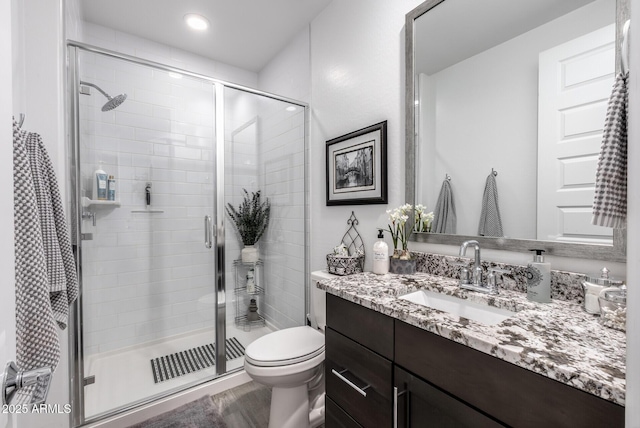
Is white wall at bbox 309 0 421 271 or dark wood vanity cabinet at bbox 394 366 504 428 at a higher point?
white wall at bbox 309 0 421 271

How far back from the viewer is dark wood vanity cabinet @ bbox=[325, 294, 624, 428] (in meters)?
0.58

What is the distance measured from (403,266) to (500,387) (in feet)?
2.52

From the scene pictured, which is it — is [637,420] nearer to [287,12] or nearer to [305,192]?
[305,192]

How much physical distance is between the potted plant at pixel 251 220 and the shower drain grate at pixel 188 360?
2.14 feet

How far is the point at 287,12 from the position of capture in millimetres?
2096

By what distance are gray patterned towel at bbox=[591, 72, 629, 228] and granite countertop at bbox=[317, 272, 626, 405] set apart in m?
0.29

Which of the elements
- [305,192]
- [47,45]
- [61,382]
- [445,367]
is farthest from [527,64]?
[61,382]

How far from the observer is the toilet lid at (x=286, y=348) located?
136 cm

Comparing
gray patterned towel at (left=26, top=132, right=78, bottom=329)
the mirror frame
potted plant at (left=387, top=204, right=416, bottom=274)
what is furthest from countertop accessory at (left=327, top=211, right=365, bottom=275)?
gray patterned towel at (left=26, top=132, right=78, bottom=329)

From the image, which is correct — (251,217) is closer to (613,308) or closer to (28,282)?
(28,282)

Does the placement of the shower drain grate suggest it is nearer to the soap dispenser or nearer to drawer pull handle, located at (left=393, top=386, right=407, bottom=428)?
drawer pull handle, located at (left=393, top=386, right=407, bottom=428)

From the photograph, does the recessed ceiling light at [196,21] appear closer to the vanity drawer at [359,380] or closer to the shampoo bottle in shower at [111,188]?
the shampoo bottle in shower at [111,188]

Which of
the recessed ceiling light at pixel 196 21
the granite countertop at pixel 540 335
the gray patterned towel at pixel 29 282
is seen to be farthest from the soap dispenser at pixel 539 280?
the recessed ceiling light at pixel 196 21

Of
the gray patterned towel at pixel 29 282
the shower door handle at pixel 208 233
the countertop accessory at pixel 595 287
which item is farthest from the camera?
the shower door handle at pixel 208 233
